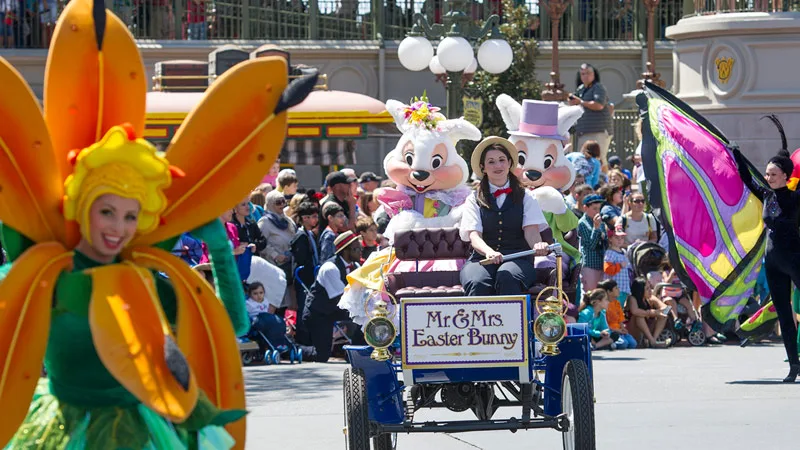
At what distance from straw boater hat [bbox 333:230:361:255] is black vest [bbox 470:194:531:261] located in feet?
16.3

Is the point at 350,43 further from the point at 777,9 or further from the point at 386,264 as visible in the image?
the point at 386,264

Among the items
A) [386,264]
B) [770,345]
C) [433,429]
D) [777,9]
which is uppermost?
[777,9]

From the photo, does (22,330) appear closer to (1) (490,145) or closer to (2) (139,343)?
(2) (139,343)

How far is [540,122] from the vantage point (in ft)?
40.6

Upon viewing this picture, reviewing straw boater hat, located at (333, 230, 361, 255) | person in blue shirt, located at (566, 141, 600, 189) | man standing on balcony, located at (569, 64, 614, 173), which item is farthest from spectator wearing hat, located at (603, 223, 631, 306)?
man standing on balcony, located at (569, 64, 614, 173)

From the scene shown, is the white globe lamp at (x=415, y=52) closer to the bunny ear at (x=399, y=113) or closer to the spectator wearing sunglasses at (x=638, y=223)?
the spectator wearing sunglasses at (x=638, y=223)

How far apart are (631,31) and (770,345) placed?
43.5 ft

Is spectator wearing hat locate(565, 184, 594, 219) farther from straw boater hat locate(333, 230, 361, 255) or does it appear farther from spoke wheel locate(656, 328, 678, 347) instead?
straw boater hat locate(333, 230, 361, 255)

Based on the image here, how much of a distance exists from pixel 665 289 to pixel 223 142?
1000 centimetres

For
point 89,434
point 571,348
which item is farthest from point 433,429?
point 89,434

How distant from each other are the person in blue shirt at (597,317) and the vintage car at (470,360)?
19.1ft

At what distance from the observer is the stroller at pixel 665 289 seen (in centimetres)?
1467

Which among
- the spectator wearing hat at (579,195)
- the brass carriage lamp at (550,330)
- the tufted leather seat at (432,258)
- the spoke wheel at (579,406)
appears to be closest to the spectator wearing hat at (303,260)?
the spectator wearing hat at (579,195)

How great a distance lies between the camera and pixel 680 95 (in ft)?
66.2
